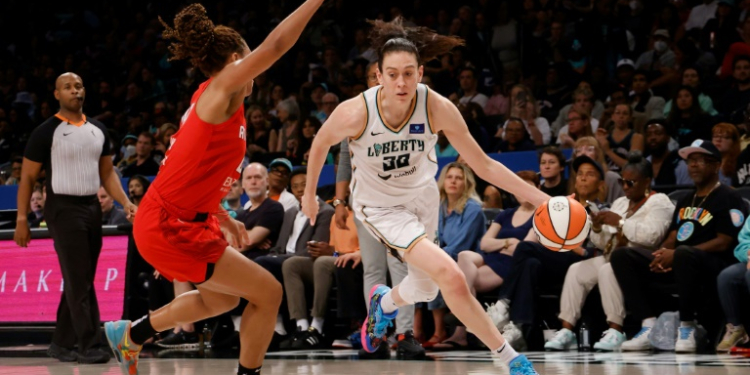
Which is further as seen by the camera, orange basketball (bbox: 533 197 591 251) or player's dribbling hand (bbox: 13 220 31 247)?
player's dribbling hand (bbox: 13 220 31 247)

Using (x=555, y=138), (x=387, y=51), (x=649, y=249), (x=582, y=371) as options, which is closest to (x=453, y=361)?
(x=582, y=371)

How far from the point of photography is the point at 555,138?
1139cm

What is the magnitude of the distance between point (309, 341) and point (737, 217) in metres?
3.59

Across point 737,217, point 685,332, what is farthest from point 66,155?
point 737,217

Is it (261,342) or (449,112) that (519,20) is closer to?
(449,112)

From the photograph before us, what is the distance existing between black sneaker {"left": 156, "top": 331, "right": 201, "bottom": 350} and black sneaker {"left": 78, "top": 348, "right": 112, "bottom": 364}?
129 cm

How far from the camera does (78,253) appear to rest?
7809 millimetres

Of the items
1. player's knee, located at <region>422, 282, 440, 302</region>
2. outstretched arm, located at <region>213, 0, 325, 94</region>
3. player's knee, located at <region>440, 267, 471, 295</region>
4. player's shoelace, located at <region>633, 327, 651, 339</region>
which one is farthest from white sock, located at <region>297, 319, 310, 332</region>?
outstretched arm, located at <region>213, 0, 325, 94</region>

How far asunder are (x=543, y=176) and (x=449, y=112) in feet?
10.5

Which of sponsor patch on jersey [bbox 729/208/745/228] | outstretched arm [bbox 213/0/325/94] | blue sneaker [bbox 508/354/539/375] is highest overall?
outstretched arm [bbox 213/0/325/94]

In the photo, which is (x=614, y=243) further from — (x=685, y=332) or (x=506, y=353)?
(x=506, y=353)

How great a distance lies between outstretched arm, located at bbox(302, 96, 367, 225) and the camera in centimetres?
564

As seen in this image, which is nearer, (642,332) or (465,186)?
(642,332)

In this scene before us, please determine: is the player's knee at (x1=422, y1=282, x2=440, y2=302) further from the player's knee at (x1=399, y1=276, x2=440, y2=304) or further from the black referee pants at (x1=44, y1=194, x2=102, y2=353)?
the black referee pants at (x1=44, y1=194, x2=102, y2=353)
